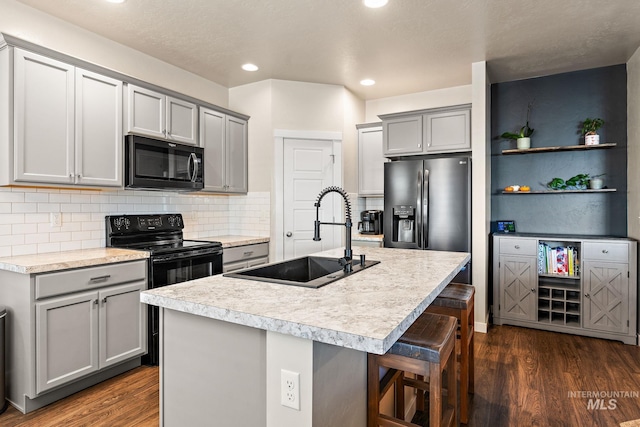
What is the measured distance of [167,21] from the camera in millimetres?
2846

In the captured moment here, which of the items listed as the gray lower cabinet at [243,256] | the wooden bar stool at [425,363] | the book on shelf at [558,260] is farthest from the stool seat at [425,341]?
the book on shelf at [558,260]

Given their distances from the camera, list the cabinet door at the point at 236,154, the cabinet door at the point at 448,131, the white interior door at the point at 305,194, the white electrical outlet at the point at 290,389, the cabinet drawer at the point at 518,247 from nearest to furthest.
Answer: the white electrical outlet at the point at 290,389
the cabinet drawer at the point at 518,247
the cabinet door at the point at 448,131
the cabinet door at the point at 236,154
the white interior door at the point at 305,194

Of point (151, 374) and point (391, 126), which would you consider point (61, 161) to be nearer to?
point (151, 374)

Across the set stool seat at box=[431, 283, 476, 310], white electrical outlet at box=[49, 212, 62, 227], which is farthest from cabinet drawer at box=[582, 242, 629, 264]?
white electrical outlet at box=[49, 212, 62, 227]

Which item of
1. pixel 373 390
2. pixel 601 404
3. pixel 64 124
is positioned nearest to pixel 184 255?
pixel 64 124

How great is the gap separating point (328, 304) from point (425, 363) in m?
0.53

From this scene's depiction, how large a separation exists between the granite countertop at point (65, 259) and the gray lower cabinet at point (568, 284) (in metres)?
3.37

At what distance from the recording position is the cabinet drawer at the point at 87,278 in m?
2.20

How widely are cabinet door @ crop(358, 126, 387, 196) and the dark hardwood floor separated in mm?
2125

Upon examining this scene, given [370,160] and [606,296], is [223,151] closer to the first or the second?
[370,160]

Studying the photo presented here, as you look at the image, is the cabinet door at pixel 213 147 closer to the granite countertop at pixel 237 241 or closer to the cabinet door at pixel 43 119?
the granite countertop at pixel 237 241

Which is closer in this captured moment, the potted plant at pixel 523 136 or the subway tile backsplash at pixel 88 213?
the subway tile backsplash at pixel 88 213

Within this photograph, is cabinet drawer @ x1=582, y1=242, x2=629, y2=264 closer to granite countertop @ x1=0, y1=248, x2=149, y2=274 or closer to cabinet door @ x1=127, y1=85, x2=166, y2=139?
granite countertop @ x1=0, y1=248, x2=149, y2=274

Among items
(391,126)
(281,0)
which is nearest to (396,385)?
(281,0)
